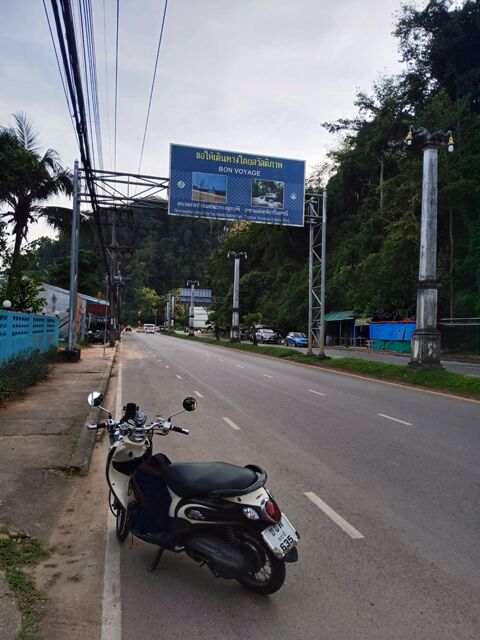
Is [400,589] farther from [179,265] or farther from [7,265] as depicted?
[179,265]

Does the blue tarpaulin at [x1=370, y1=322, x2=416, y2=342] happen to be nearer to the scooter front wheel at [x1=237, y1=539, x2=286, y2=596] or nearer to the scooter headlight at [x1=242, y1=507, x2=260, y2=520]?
the scooter front wheel at [x1=237, y1=539, x2=286, y2=596]

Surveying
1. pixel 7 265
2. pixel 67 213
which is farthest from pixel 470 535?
pixel 67 213

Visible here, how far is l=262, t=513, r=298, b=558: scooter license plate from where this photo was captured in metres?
3.58

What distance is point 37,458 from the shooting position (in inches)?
280

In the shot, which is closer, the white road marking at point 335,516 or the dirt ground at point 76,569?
the dirt ground at point 76,569

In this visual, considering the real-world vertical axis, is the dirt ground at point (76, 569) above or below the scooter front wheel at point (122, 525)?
below

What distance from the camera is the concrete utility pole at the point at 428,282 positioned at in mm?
18109

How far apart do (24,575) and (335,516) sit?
2.77 m

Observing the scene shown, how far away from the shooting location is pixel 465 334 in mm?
Result: 37000

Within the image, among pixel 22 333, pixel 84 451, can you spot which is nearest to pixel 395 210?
pixel 22 333

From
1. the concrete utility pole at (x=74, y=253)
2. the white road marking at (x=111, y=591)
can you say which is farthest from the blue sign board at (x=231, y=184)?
the white road marking at (x=111, y=591)

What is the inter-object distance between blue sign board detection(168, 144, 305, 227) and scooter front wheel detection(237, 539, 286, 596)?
18.7 metres

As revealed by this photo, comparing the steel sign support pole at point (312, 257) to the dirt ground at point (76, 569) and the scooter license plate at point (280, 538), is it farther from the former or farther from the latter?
the scooter license plate at point (280, 538)

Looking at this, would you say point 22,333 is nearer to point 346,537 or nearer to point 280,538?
point 346,537
